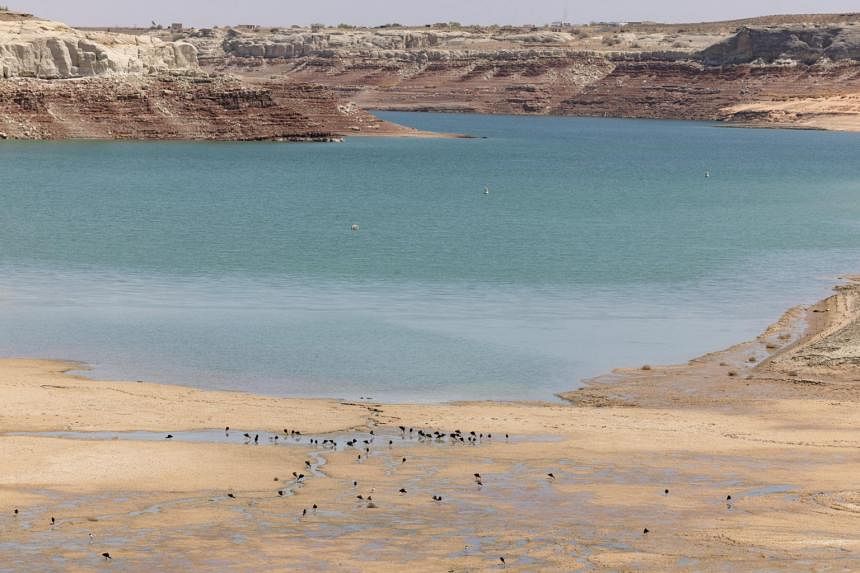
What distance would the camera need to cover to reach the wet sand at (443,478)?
18.2m

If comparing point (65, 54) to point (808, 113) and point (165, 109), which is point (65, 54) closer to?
point (165, 109)

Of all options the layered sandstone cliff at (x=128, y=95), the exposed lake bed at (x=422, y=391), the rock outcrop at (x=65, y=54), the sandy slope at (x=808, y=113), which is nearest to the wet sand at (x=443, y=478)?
the exposed lake bed at (x=422, y=391)

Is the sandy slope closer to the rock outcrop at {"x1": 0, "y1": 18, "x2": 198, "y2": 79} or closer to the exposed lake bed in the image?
the rock outcrop at {"x1": 0, "y1": 18, "x2": 198, "y2": 79}

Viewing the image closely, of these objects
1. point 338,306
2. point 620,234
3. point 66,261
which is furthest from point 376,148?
point 338,306

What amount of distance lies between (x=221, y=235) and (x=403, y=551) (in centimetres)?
4061

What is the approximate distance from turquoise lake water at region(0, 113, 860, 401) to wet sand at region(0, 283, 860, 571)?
282cm

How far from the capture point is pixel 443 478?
2223 centimetres

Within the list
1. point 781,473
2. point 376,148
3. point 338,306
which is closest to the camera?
point 781,473

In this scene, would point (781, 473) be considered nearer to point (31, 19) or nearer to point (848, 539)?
point (848, 539)

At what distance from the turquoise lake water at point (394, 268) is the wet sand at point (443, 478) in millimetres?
2825

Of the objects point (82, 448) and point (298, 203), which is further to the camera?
point (298, 203)

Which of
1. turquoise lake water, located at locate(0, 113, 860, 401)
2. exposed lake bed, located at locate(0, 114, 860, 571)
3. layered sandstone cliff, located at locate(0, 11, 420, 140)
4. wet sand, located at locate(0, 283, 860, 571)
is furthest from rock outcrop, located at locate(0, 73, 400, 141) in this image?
wet sand, located at locate(0, 283, 860, 571)

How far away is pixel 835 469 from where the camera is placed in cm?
2297

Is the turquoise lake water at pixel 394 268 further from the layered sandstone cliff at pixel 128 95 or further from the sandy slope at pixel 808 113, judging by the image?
the sandy slope at pixel 808 113
